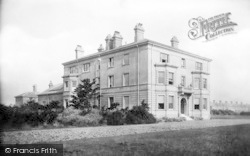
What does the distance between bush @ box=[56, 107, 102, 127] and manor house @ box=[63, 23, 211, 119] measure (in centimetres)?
990

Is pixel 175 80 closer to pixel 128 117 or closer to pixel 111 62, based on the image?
pixel 111 62

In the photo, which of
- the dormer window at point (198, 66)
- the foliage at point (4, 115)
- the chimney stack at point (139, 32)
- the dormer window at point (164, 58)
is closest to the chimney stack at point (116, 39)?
the chimney stack at point (139, 32)

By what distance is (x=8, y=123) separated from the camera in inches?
608

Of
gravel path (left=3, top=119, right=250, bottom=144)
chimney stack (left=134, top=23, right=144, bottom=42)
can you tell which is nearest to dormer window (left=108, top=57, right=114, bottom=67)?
chimney stack (left=134, top=23, right=144, bottom=42)

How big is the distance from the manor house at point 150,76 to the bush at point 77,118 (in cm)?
990

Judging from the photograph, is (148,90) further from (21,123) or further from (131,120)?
(21,123)

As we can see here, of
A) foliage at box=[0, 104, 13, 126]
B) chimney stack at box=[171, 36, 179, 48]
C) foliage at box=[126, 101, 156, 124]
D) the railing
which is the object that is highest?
chimney stack at box=[171, 36, 179, 48]

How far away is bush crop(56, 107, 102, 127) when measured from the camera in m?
18.3

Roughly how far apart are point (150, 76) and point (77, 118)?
1235cm

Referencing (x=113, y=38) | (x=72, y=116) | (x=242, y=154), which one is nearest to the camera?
(x=242, y=154)

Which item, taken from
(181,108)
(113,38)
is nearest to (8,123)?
(113,38)

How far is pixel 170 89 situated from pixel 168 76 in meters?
1.62

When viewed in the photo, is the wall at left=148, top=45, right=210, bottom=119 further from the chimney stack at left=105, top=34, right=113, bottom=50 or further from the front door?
the chimney stack at left=105, top=34, right=113, bottom=50

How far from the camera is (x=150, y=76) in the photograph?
28484 mm
